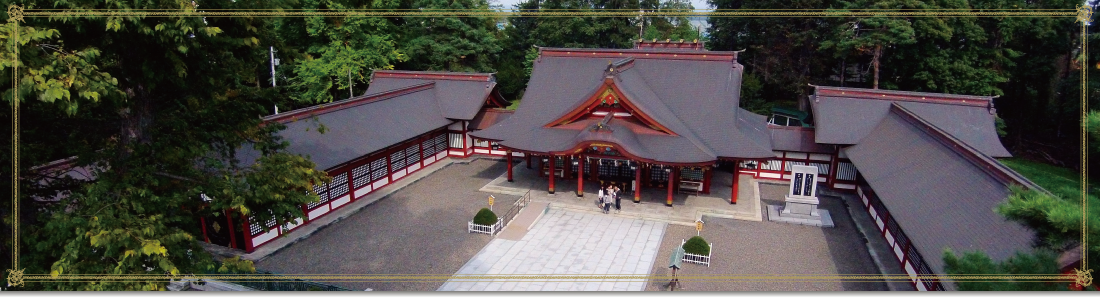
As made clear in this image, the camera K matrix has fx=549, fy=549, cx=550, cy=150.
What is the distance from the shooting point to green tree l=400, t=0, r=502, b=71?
135 ft

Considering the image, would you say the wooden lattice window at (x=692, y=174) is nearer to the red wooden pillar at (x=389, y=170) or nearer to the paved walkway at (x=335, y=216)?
the paved walkway at (x=335, y=216)

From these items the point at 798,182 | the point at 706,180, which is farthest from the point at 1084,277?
the point at 706,180

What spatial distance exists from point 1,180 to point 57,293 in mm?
2377

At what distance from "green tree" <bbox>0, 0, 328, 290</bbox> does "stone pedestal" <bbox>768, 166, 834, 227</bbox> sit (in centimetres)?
1544

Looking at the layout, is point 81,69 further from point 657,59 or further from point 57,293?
point 657,59

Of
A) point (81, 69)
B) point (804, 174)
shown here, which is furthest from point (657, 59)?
point (81, 69)

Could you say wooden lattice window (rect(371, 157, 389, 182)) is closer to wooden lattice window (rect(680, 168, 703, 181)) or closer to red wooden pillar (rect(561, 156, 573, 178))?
red wooden pillar (rect(561, 156, 573, 178))

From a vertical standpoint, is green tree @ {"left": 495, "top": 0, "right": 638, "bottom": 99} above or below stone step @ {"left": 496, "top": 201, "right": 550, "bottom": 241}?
above

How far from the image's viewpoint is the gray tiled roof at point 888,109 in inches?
821

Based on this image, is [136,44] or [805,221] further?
[805,221]

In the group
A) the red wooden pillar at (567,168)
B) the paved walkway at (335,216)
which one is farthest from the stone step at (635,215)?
the paved walkway at (335,216)

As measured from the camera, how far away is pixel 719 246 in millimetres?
16641

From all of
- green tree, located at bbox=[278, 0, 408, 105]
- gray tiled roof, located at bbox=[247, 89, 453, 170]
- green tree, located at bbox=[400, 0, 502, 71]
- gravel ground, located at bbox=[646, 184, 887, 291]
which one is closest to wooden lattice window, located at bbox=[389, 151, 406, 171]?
gray tiled roof, located at bbox=[247, 89, 453, 170]

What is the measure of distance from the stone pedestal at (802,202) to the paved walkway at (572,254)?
459cm
